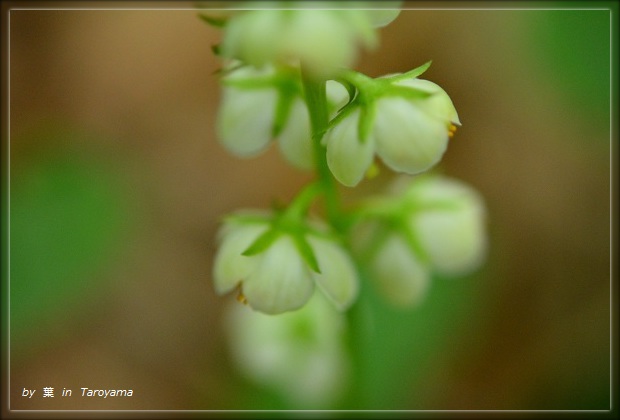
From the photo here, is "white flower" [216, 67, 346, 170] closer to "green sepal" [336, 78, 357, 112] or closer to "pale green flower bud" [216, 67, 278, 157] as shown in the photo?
"pale green flower bud" [216, 67, 278, 157]

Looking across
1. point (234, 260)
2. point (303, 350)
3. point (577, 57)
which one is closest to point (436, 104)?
point (234, 260)

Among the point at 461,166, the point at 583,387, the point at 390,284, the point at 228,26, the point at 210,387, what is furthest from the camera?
the point at 461,166

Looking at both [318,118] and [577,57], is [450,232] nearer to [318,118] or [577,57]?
[318,118]

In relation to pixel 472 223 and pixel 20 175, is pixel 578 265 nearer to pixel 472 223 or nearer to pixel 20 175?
pixel 472 223

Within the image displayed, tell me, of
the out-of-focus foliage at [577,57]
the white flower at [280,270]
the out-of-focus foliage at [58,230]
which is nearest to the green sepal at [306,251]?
the white flower at [280,270]

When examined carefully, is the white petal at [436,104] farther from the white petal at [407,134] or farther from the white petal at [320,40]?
the white petal at [320,40]

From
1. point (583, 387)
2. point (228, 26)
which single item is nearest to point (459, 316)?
point (583, 387)
